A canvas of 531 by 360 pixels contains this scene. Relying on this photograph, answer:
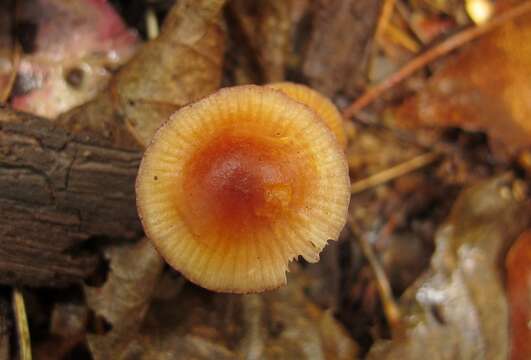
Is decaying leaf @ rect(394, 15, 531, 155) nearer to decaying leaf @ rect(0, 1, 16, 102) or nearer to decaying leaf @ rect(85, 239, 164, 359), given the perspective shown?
decaying leaf @ rect(85, 239, 164, 359)

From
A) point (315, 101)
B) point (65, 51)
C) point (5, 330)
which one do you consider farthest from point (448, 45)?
point (5, 330)

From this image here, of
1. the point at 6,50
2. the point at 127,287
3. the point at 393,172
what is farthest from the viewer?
the point at 393,172

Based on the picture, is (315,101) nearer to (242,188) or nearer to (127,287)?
(242,188)

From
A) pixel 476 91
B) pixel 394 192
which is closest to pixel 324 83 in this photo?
pixel 394 192

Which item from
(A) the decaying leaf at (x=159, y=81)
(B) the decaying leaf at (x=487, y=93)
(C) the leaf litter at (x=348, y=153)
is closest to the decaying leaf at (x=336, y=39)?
(C) the leaf litter at (x=348, y=153)

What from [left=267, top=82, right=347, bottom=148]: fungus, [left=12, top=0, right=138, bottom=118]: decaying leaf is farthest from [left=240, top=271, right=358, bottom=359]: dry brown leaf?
[left=12, top=0, right=138, bottom=118]: decaying leaf

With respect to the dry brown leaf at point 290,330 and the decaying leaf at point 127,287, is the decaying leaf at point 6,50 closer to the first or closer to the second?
the decaying leaf at point 127,287
